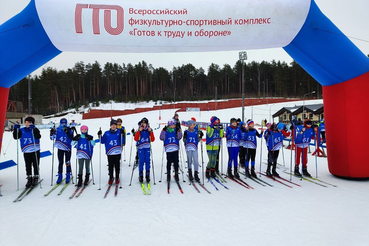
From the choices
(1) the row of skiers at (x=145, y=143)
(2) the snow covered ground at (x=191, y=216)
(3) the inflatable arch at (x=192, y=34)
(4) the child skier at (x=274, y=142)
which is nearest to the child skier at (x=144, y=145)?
(1) the row of skiers at (x=145, y=143)

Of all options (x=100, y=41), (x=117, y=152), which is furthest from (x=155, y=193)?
(x=100, y=41)

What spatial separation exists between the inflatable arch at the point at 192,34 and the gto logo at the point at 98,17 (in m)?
0.02

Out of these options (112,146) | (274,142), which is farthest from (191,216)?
(274,142)

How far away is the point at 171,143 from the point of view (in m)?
5.39

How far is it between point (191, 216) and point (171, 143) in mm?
2189

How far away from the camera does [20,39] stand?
4559 mm

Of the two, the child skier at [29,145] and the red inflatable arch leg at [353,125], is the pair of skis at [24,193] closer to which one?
the child skier at [29,145]

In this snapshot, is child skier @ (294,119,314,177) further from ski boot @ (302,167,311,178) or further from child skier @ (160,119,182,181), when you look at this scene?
child skier @ (160,119,182,181)

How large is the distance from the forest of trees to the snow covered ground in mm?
49418

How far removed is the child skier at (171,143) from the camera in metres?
5.37

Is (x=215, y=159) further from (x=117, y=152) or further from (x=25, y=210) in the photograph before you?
(x=25, y=210)

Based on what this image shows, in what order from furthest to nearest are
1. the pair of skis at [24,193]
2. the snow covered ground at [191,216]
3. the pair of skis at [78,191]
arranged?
the pair of skis at [78,191], the pair of skis at [24,193], the snow covered ground at [191,216]

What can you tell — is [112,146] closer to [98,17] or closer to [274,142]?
[98,17]

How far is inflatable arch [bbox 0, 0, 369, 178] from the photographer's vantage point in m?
4.61
